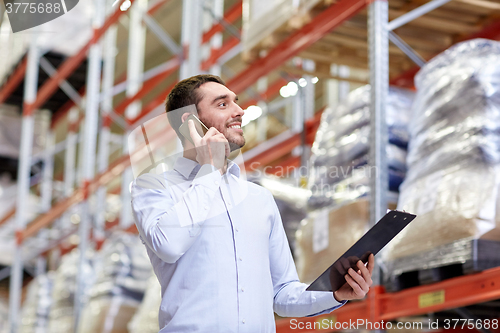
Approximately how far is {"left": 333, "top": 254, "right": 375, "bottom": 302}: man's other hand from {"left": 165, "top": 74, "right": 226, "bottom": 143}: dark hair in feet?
2.30

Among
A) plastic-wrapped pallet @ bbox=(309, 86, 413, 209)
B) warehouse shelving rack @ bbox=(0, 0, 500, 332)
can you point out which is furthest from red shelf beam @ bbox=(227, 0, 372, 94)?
plastic-wrapped pallet @ bbox=(309, 86, 413, 209)

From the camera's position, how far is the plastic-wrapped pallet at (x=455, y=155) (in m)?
3.16

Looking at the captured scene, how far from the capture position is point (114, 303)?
688 centimetres

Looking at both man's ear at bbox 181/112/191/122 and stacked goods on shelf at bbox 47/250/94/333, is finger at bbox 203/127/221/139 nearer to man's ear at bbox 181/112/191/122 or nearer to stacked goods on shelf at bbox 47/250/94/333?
man's ear at bbox 181/112/191/122

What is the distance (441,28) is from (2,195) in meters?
12.0

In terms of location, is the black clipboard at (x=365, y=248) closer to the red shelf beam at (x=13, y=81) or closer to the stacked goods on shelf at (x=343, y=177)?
the stacked goods on shelf at (x=343, y=177)

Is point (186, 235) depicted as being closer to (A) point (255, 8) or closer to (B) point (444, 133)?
(B) point (444, 133)

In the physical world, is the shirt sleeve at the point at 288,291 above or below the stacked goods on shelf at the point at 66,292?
below

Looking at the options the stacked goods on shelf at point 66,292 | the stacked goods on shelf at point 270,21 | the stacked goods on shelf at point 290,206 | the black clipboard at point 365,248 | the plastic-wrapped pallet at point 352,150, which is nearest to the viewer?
the black clipboard at point 365,248

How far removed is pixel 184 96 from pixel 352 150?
7.70 ft

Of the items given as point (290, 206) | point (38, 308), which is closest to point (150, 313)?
point (290, 206)

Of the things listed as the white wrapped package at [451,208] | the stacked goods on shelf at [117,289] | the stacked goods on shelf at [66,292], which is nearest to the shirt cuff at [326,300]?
the white wrapped package at [451,208]

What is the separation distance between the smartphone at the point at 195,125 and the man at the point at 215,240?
→ 0.02m

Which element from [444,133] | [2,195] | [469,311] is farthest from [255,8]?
[2,195]
